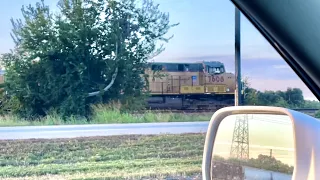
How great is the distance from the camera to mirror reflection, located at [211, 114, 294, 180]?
27.5 inches

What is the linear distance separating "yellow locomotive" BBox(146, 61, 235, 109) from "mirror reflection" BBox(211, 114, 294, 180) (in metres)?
0.80

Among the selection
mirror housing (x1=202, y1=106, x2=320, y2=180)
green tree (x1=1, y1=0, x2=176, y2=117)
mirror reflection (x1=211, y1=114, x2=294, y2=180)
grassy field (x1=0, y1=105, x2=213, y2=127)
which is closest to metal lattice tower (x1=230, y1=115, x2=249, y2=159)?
mirror reflection (x1=211, y1=114, x2=294, y2=180)

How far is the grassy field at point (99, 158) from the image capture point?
1634 millimetres

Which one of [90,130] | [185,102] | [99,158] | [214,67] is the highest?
[214,67]

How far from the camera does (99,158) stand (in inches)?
65.8

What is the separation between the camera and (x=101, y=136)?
1.68 metres

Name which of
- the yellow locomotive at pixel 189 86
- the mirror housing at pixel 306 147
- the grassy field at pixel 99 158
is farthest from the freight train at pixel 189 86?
the mirror housing at pixel 306 147

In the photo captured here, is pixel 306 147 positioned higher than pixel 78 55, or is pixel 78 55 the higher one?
pixel 78 55

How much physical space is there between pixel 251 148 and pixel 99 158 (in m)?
0.89

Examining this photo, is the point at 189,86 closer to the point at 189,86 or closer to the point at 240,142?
the point at 189,86

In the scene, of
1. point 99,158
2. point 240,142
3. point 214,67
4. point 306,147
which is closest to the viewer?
point 306,147

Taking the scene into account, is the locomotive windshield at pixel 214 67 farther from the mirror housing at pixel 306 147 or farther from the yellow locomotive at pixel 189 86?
the mirror housing at pixel 306 147

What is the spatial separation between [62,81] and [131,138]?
38 centimetres

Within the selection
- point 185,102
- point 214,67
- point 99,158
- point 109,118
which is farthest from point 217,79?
point 99,158
